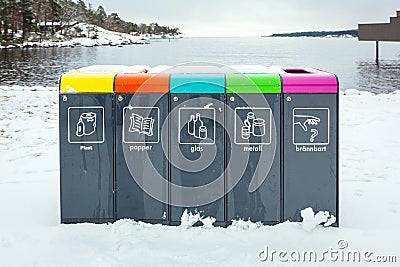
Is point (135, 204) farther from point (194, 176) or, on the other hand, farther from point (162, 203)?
point (194, 176)

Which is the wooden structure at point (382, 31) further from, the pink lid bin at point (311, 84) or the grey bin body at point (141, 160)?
the grey bin body at point (141, 160)

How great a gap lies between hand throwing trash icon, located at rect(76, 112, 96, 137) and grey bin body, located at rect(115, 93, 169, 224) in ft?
0.59

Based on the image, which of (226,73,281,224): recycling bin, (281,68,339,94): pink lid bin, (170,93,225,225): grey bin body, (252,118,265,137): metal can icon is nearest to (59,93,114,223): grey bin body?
(170,93,225,225): grey bin body

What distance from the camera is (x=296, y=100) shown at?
13.1ft

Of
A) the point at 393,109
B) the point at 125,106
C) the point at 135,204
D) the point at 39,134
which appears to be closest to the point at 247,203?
the point at 135,204

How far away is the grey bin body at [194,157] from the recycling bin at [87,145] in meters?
0.47

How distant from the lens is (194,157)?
4090 millimetres

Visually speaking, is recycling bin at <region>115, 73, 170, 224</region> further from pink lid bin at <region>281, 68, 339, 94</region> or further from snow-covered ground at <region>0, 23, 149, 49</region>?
snow-covered ground at <region>0, 23, 149, 49</region>

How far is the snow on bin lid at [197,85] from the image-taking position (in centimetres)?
402

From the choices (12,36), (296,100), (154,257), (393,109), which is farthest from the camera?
(12,36)

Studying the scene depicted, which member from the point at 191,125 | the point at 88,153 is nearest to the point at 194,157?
the point at 191,125

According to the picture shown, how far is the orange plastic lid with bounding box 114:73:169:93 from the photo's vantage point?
403 centimetres

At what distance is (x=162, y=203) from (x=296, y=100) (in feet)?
4.05

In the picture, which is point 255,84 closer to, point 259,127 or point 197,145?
point 259,127
